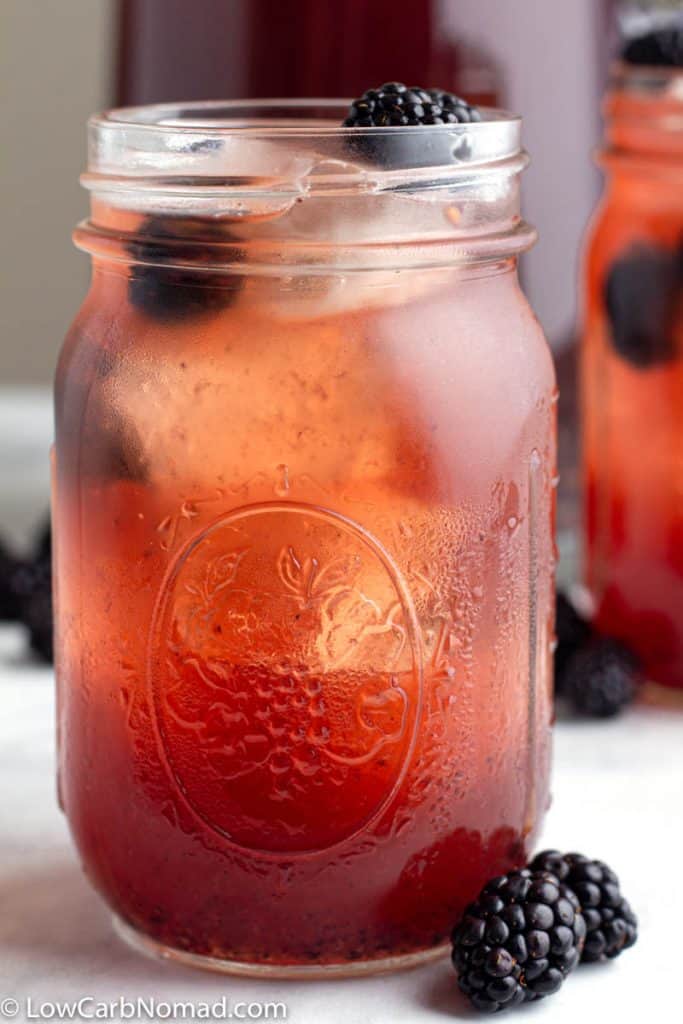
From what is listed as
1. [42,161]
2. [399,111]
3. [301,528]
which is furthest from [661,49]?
[42,161]

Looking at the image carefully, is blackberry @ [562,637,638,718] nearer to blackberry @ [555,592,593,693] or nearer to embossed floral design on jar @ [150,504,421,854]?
blackberry @ [555,592,593,693]

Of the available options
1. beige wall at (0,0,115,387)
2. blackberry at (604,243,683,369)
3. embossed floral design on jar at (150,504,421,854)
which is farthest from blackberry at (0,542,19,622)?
beige wall at (0,0,115,387)

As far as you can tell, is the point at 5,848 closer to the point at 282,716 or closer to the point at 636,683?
the point at 282,716

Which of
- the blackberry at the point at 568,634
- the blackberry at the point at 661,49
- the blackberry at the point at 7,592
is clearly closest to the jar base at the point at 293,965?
the blackberry at the point at 568,634

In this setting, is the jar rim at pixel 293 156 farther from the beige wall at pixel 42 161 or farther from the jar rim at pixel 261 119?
the beige wall at pixel 42 161

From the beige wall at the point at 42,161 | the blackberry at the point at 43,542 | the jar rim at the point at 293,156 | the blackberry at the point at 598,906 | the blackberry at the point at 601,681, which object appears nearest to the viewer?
the jar rim at the point at 293,156

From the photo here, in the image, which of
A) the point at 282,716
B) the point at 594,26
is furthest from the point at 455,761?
the point at 594,26
